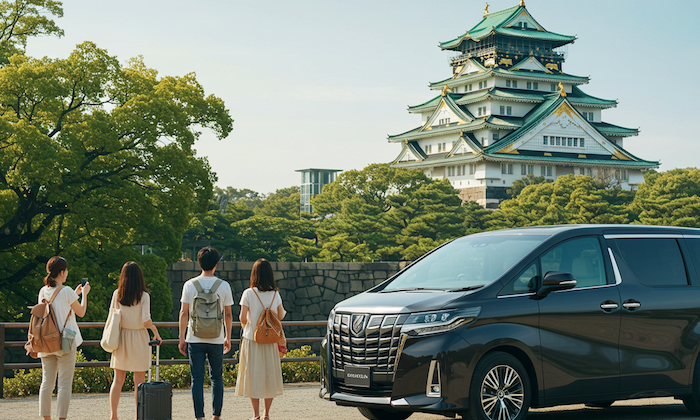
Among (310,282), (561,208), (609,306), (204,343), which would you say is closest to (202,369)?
(204,343)

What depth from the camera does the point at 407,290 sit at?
6.94 m

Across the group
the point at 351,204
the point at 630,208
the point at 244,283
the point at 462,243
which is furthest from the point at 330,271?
the point at 630,208

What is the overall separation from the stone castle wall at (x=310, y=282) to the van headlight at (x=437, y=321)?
19.2 meters

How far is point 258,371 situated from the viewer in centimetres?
715

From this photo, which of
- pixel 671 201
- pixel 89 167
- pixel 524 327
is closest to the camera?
pixel 524 327

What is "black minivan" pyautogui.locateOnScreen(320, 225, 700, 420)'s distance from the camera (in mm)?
6207

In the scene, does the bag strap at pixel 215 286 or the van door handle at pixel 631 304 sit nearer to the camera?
the bag strap at pixel 215 286

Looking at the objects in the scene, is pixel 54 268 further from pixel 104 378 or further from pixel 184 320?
pixel 104 378

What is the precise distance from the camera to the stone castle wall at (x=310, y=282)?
25672mm

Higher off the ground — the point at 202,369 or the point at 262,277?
the point at 262,277

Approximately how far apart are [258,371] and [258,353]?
155 millimetres

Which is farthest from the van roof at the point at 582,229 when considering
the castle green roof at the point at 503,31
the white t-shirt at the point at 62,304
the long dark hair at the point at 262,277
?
the castle green roof at the point at 503,31

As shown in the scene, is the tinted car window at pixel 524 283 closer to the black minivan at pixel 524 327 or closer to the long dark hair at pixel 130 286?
the black minivan at pixel 524 327

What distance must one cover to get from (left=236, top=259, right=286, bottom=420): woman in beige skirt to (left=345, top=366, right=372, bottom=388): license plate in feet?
2.82
